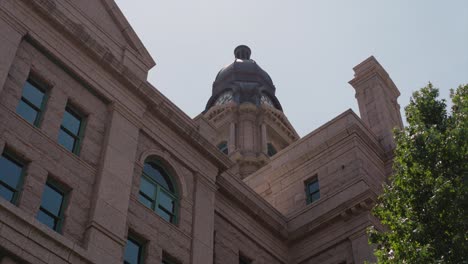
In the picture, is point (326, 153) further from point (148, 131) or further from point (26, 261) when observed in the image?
point (26, 261)

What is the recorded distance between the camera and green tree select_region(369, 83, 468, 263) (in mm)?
18375

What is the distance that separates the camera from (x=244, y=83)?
259ft

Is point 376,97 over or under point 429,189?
over

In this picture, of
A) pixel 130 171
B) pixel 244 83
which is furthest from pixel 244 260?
pixel 244 83

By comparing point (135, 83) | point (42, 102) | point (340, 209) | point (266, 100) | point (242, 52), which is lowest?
point (42, 102)

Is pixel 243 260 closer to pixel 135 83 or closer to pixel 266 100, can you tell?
pixel 135 83

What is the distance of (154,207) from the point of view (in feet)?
81.4

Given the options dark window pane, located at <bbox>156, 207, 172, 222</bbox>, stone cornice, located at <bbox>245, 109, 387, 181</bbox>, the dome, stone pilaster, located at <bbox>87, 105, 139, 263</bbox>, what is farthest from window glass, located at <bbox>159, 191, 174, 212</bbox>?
the dome

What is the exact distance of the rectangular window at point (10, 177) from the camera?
20000 millimetres

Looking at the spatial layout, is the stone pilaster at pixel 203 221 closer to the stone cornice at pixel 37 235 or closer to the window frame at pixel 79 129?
the window frame at pixel 79 129

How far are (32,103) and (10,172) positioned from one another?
9.35 feet

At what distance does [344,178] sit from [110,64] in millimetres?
12421

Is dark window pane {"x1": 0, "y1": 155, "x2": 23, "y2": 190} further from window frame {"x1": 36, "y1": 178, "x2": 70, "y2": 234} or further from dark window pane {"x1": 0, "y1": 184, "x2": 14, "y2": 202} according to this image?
window frame {"x1": 36, "y1": 178, "x2": 70, "y2": 234}

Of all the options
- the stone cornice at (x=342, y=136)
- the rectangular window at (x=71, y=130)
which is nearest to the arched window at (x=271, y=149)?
the stone cornice at (x=342, y=136)
